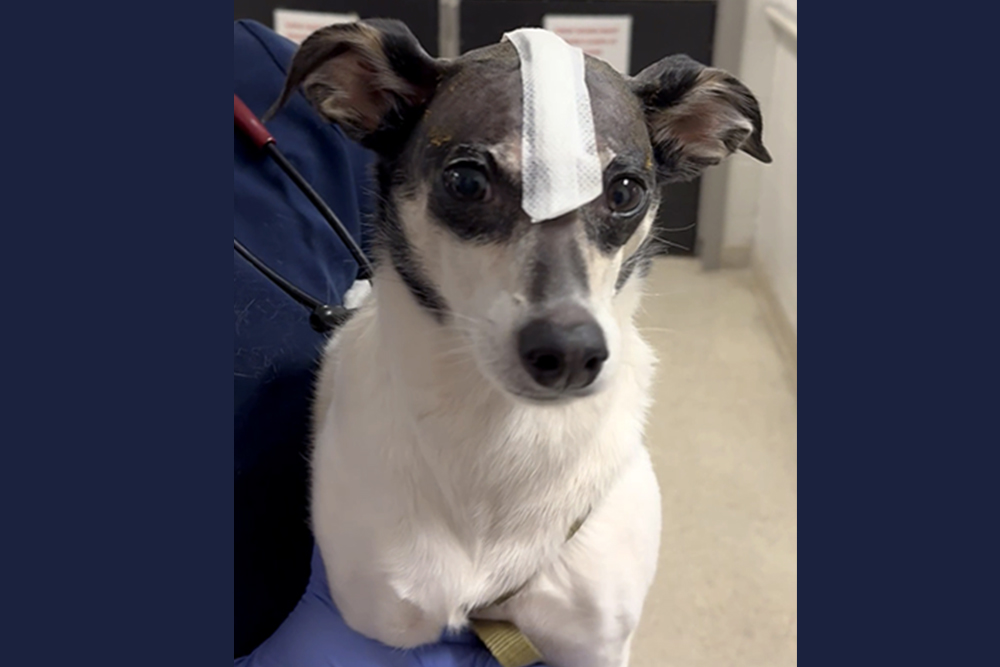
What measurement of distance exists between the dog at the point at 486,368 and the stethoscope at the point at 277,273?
14 centimetres

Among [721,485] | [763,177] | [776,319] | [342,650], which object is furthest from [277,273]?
[763,177]

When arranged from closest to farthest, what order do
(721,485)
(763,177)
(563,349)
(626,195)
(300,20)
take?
(563,349) → (626,195) → (721,485) → (300,20) → (763,177)

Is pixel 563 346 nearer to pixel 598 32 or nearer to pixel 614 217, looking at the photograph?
pixel 614 217

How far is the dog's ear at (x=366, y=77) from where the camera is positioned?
3.07 feet

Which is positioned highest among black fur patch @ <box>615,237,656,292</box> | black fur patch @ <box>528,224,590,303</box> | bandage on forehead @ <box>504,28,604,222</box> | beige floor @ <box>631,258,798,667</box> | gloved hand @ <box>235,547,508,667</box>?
bandage on forehead @ <box>504,28,604,222</box>

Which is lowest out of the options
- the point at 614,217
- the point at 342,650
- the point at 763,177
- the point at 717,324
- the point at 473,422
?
the point at 717,324

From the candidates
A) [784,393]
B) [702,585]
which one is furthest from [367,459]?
[784,393]

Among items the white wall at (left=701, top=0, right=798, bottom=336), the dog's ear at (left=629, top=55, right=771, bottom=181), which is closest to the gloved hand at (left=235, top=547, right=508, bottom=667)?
the dog's ear at (left=629, top=55, right=771, bottom=181)

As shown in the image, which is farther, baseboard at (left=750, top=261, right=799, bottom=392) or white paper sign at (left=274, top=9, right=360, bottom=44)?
white paper sign at (left=274, top=9, right=360, bottom=44)

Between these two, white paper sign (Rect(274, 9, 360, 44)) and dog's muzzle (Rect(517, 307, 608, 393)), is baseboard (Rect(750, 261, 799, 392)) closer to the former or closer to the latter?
white paper sign (Rect(274, 9, 360, 44))

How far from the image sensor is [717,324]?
2900mm

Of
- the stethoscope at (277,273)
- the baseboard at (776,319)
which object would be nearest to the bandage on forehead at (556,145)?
the stethoscope at (277,273)

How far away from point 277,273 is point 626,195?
1.98ft

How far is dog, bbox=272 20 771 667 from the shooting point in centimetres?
84
